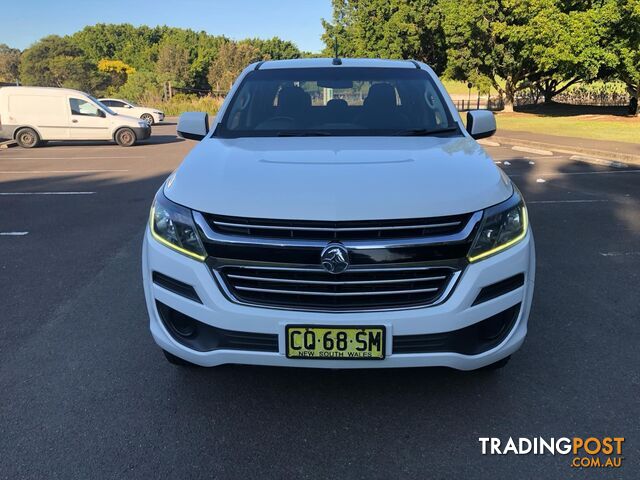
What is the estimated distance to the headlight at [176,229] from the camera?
248cm

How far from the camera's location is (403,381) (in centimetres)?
306

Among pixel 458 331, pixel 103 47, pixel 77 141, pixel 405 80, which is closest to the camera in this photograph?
pixel 458 331

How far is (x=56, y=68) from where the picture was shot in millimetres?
79375

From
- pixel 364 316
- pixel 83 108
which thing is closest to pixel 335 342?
pixel 364 316

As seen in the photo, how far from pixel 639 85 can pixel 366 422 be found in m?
28.2

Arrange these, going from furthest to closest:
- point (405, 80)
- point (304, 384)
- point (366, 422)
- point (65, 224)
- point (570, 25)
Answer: point (570, 25) < point (65, 224) < point (405, 80) < point (304, 384) < point (366, 422)

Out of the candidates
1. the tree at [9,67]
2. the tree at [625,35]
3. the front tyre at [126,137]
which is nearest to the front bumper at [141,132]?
the front tyre at [126,137]

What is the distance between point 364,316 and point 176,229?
97cm

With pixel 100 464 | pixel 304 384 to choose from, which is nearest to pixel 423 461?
pixel 304 384

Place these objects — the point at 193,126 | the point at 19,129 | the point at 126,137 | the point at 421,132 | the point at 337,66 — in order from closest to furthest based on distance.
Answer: the point at 421,132, the point at 193,126, the point at 337,66, the point at 19,129, the point at 126,137

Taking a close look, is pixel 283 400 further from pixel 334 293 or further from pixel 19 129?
pixel 19 129

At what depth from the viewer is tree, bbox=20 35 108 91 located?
77.5 m

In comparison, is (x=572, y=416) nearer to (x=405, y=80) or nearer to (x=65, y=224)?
(x=405, y=80)

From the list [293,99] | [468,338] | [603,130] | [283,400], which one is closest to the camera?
[468,338]
